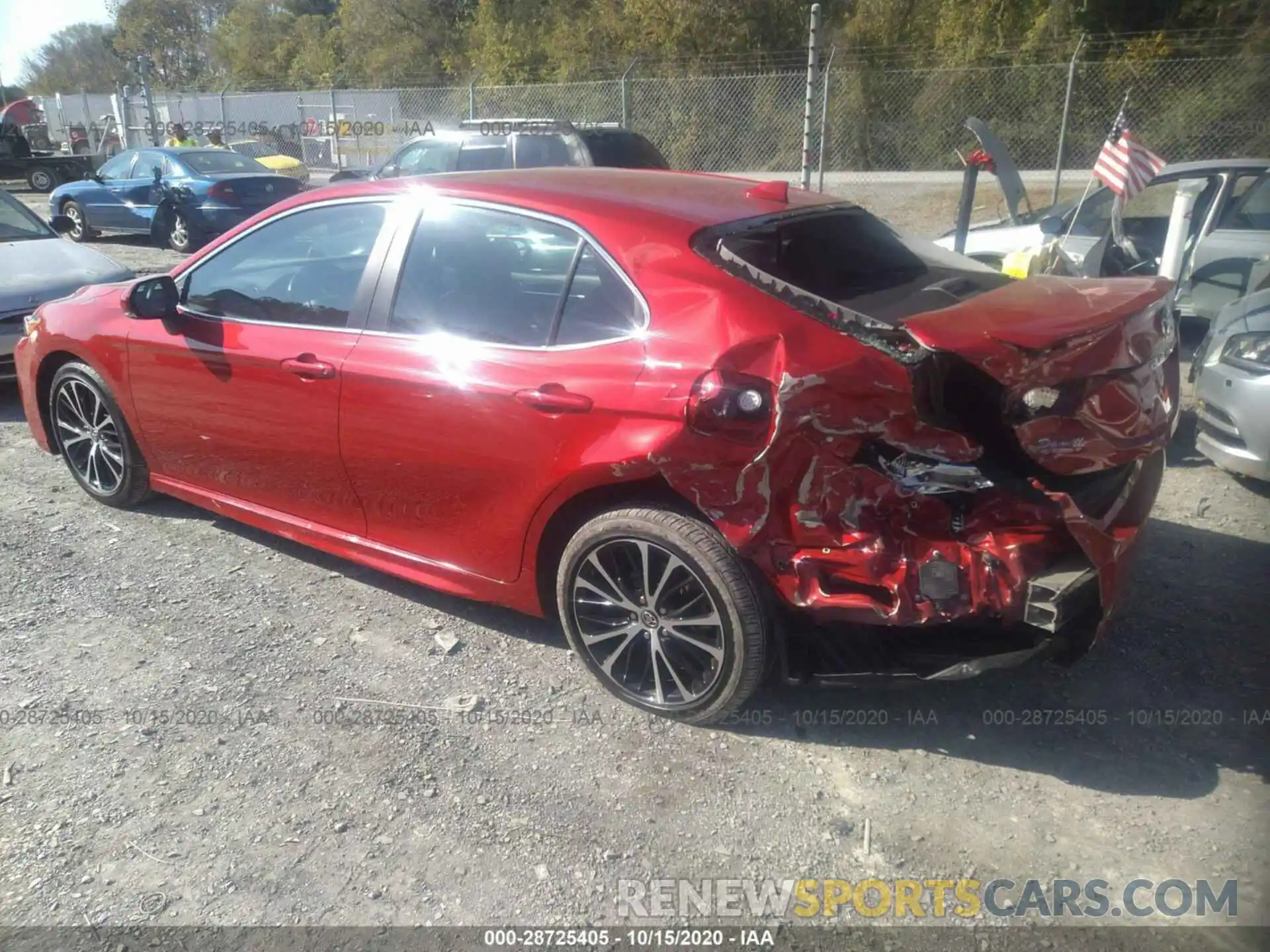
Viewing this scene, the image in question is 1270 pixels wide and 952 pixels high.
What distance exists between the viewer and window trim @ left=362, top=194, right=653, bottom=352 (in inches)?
124

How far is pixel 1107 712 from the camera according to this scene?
325 cm

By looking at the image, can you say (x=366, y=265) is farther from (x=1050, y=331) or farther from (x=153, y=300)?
(x=1050, y=331)

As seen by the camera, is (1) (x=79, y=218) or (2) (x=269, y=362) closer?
(2) (x=269, y=362)

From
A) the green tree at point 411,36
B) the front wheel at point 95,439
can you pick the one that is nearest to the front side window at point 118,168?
the front wheel at point 95,439

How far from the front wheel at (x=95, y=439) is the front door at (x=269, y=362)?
29cm

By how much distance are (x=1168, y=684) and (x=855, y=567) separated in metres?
1.44

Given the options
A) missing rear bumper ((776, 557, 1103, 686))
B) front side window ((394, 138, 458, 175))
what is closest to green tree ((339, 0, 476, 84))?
front side window ((394, 138, 458, 175))

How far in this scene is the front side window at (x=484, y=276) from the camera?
328cm

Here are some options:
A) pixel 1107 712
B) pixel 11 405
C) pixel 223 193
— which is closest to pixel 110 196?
pixel 223 193

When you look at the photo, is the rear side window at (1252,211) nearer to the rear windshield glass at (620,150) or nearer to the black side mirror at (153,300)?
the rear windshield glass at (620,150)

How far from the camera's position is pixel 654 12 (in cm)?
2783

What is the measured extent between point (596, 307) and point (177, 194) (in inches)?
501

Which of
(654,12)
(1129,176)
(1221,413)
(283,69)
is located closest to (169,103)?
(654,12)

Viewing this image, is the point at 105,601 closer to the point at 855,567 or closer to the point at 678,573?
the point at 678,573
